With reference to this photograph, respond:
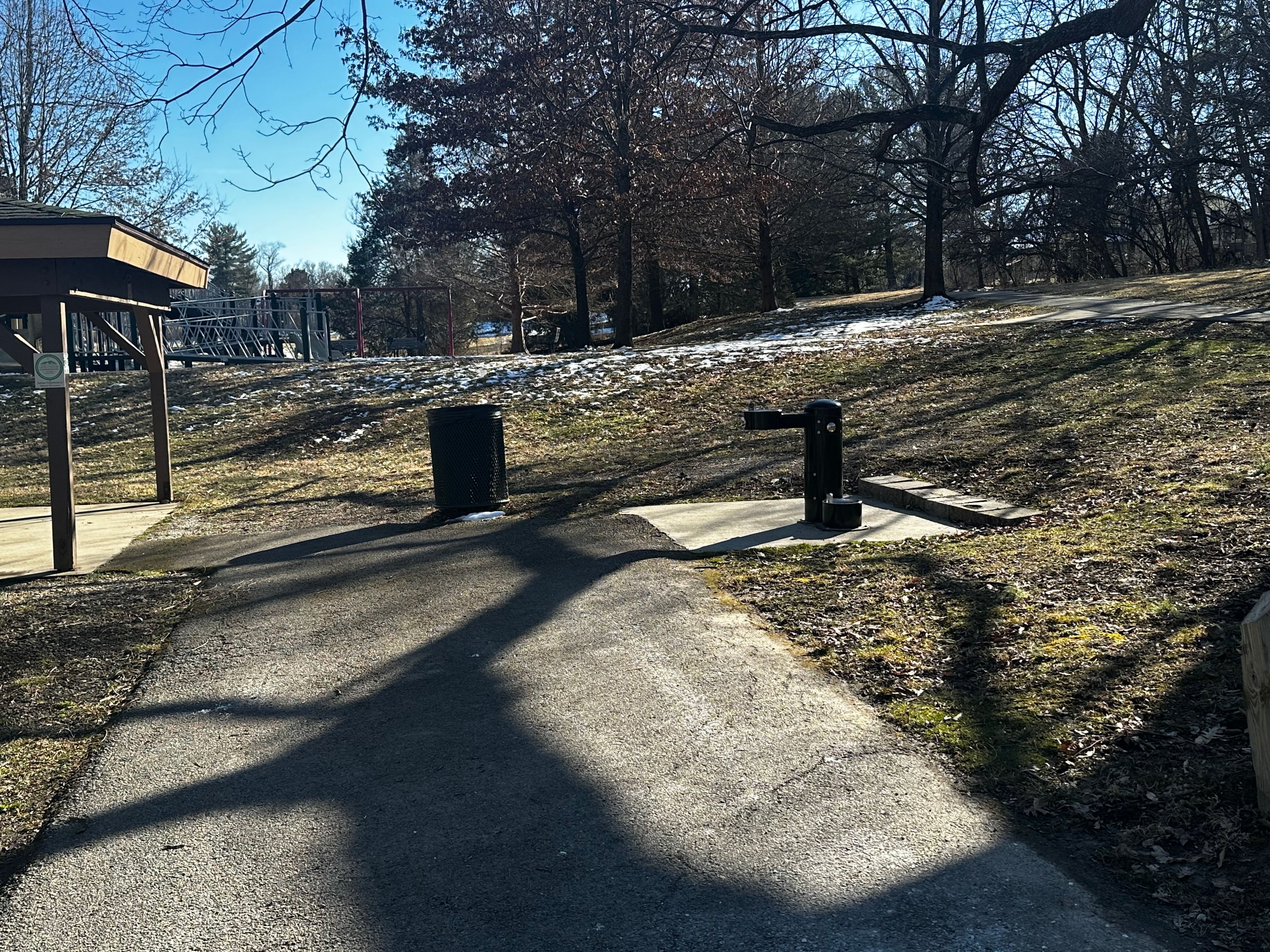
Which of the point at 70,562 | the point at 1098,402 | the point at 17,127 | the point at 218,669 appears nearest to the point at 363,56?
the point at 218,669

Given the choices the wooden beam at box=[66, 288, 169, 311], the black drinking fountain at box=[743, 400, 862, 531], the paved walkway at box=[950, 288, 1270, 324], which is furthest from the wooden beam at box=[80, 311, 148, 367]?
the paved walkway at box=[950, 288, 1270, 324]

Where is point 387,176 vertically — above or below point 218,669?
above

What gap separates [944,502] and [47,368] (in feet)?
22.4

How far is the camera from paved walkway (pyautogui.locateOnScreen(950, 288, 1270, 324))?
16859 millimetres

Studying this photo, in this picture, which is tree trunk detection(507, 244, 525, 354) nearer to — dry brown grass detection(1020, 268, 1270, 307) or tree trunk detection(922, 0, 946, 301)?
tree trunk detection(922, 0, 946, 301)

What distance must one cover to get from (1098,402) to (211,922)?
11137 mm

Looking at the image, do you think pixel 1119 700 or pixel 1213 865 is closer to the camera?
pixel 1213 865

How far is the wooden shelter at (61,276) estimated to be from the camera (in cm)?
777

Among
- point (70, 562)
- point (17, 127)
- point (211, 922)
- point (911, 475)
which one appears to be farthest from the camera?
point (17, 127)

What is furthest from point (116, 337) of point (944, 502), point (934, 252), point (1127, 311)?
point (934, 252)

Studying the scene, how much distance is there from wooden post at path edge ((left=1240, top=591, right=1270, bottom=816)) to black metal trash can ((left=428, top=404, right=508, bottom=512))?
7.11 meters

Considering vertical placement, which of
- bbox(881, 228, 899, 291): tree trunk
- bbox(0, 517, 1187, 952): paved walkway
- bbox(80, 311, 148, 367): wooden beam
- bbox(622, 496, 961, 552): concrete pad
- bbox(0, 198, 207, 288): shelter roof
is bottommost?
bbox(0, 517, 1187, 952): paved walkway

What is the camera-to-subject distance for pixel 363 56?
6.52m

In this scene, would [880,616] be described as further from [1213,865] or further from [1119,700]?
[1213,865]
